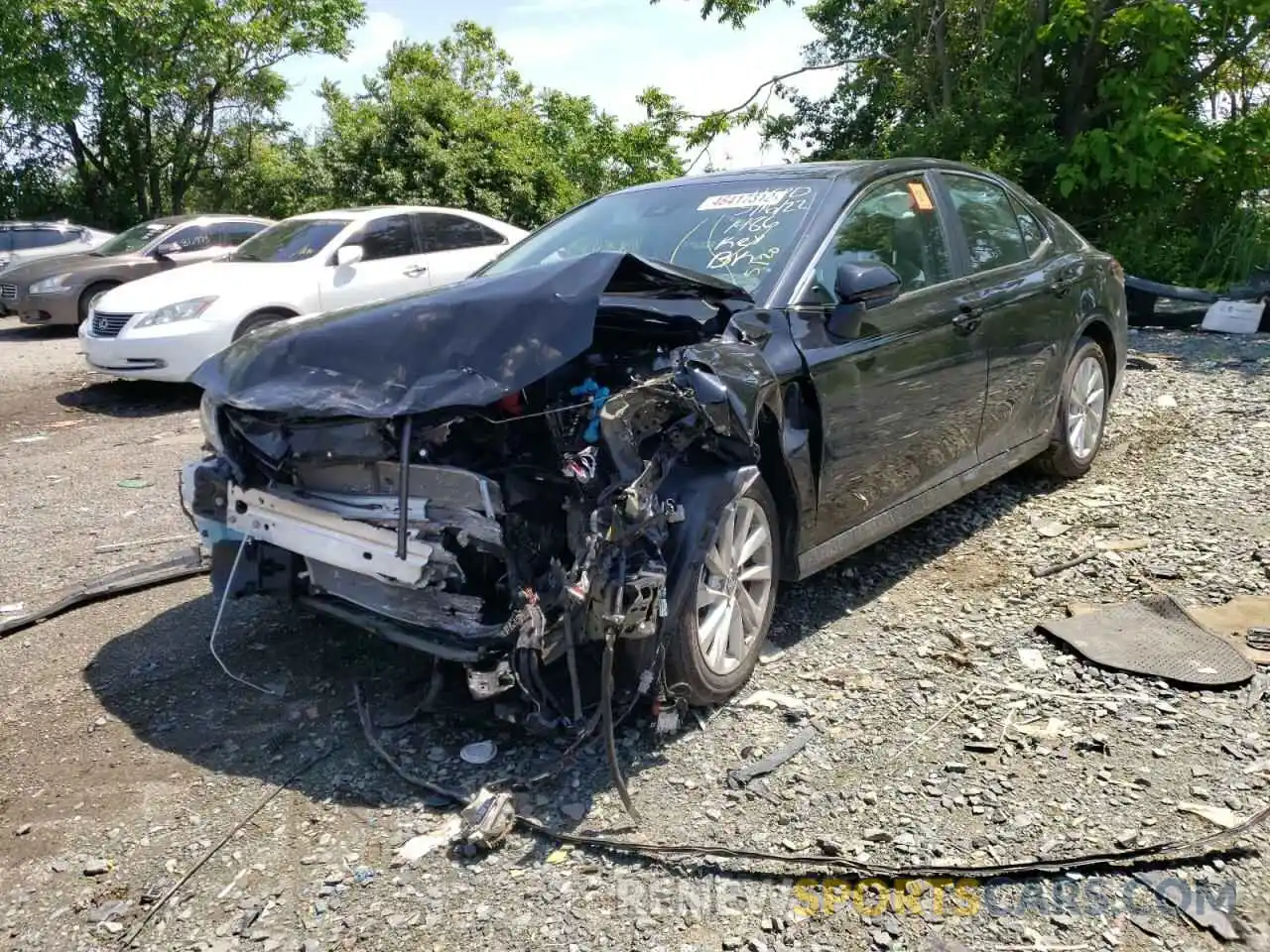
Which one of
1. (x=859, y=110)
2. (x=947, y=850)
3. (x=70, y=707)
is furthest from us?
(x=859, y=110)

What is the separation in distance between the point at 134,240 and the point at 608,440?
1350 centimetres

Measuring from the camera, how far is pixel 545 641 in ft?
10.0

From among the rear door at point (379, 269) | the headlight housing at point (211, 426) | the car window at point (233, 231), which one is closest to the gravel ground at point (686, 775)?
→ the headlight housing at point (211, 426)

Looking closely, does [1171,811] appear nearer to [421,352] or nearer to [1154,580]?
[1154,580]

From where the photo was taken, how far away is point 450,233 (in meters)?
10.3

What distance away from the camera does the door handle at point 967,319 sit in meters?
4.48

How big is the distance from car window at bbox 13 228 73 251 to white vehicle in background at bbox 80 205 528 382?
31.4 feet

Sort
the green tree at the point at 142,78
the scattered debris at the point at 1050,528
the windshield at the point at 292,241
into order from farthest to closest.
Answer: the green tree at the point at 142,78 → the windshield at the point at 292,241 → the scattered debris at the point at 1050,528

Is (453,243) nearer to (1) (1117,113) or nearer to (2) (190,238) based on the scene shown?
(2) (190,238)

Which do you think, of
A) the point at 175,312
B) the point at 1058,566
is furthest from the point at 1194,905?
the point at 175,312

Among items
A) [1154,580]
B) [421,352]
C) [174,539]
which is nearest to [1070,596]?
[1154,580]

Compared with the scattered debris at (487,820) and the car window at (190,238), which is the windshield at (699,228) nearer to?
the scattered debris at (487,820)

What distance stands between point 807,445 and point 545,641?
125 centimetres

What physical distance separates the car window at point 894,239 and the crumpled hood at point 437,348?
683mm
